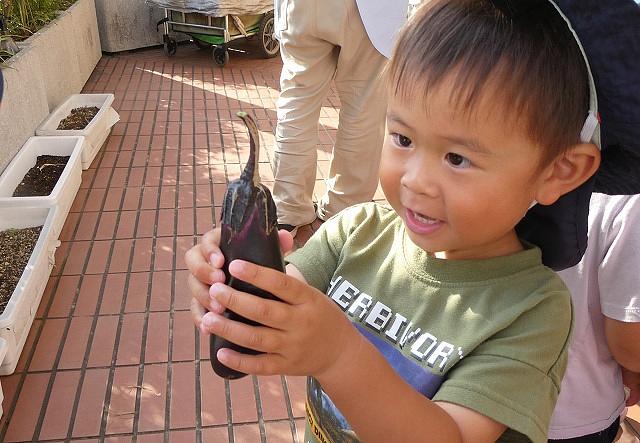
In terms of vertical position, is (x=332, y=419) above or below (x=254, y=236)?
below

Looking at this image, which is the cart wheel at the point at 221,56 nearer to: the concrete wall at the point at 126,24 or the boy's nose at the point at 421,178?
the concrete wall at the point at 126,24

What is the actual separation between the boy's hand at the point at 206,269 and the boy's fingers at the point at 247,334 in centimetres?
4

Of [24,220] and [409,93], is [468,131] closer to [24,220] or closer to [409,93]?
[409,93]

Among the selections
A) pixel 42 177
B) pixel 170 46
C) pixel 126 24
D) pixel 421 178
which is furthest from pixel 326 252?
pixel 126 24

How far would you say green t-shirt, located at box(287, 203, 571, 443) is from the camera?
1.01 m

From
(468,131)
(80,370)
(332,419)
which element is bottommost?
(80,370)

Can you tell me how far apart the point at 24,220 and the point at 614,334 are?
3.37 metres

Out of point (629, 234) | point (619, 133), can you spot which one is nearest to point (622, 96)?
point (619, 133)

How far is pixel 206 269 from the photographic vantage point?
0.91m

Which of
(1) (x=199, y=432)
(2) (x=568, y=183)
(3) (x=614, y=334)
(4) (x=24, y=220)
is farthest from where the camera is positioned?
(4) (x=24, y=220)

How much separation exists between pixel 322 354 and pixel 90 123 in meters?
4.73

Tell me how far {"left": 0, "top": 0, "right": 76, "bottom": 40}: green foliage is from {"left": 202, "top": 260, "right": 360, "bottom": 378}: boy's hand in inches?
208

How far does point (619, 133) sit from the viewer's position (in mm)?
963

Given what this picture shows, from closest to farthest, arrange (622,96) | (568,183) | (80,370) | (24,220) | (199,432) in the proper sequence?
1. (622,96)
2. (568,183)
3. (199,432)
4. (80,370)
5. (24,220)
